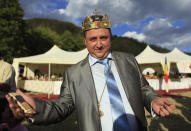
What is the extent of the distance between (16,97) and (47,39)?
36422 mm

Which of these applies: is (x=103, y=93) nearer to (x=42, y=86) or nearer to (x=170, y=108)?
(x=170, y=108)

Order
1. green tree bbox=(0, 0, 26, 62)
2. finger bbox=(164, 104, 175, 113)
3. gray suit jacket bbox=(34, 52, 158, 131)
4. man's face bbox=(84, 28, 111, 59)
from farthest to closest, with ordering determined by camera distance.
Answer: green tree bbox=(0, 0, 26, 62)
man's face bbox=(84, 28, 111, 59)
gray suit jacket bbox=(34, 52, 158, 131)
finger bbox=(164, 104, 175, 113)

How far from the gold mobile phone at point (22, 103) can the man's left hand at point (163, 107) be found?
1.09 metres

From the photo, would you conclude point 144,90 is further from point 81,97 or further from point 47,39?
point 47,39

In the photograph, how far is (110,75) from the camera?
1.66 meters

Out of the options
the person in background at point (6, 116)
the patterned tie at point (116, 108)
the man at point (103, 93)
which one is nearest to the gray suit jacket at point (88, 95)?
the man at point (103, 93)

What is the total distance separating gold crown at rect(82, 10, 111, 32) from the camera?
1657mm

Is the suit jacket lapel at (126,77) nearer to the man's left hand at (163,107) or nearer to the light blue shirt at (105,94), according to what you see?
the light blue shirt at (105,94)

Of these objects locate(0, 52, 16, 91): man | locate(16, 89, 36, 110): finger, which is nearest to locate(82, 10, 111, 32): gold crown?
locate(16, 89, 36, 110): finger

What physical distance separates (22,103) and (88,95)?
669mm

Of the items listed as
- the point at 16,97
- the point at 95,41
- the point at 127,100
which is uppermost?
the point at 95,41

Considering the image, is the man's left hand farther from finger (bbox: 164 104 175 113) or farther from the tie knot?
the tie knot

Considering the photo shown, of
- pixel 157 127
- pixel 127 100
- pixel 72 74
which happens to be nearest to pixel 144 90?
pixel 127 100

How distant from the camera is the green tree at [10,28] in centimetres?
1988
